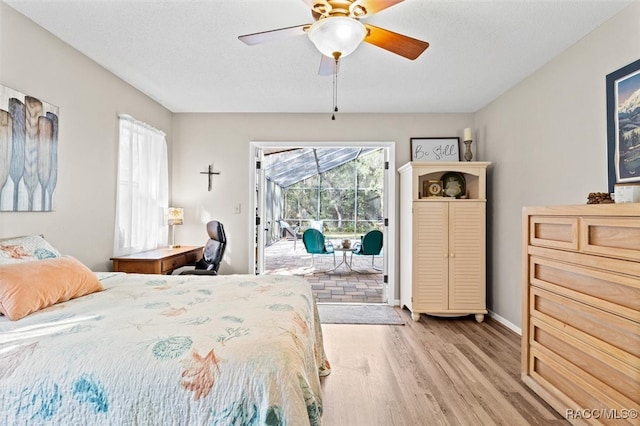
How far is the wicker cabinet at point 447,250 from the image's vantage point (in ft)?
12.2

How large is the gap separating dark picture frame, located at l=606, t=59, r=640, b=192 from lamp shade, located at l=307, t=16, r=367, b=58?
1.72 m

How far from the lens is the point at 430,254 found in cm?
376

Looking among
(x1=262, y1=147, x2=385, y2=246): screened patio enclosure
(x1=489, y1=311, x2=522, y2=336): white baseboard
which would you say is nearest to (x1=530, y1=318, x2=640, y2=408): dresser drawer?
(x1=489, y1=311, x2=522, y2=336): white baseboard

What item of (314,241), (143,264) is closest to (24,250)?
(143,264)

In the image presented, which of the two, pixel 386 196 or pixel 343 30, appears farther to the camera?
pixel 386 196

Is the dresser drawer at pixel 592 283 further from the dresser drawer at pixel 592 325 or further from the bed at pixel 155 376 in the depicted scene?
the bed at pixel 155 376

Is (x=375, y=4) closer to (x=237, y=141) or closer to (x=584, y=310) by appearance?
(x=584, y=310)

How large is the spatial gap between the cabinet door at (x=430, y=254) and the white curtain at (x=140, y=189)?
116 inches

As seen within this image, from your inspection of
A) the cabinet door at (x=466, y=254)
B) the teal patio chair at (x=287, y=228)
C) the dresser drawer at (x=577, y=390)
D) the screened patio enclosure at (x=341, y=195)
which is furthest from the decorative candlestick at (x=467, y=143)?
the teal patio chair at (x=287, y=228)

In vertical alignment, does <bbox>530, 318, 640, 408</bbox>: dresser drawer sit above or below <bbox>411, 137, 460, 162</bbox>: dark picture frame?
below

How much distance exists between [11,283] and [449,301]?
3.64 m

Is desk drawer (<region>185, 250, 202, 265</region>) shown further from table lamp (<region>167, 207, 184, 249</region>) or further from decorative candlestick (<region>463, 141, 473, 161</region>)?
decorative candlestick (<region>463, 141, 473, 161</region>)

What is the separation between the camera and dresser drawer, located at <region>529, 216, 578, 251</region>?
1.94 metres

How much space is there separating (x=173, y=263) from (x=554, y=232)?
3.24 m
